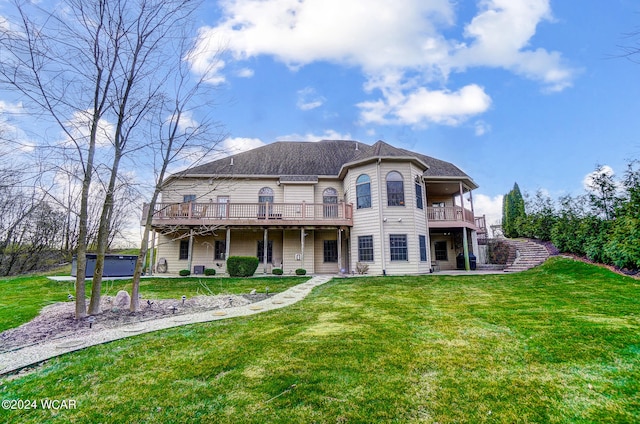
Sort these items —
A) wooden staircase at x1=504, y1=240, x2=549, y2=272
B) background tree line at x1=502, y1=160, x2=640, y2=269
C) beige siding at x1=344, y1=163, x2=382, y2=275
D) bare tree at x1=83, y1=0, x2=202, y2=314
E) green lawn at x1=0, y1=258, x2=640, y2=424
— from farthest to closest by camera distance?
wooden staircase at x1=504, y1=240, x2=549, y2=272, beige siding at x1=344, y1=163, x2=382, y2=275, background tree line at x1=502, y1=160, x2=640, y2=269, bare tree at x1=83, y1=0, x2=202, y2=314, green lawn at x1=0, y1=258, x2=640, y2=424

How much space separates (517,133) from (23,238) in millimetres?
31149

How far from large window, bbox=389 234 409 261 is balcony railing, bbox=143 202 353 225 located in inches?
88.2

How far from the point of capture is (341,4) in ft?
28.4

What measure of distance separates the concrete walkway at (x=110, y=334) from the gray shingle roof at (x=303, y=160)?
9570 millimetres

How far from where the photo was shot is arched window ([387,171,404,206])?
1392cm

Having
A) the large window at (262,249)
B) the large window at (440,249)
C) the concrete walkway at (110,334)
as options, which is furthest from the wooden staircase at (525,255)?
the large window at (262,249)

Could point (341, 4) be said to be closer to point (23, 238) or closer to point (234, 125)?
point (234, 125)

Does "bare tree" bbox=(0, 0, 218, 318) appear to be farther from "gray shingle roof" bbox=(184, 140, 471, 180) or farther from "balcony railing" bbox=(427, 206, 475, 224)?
"balcony railing" bbox=(427, 206, 475, 224)

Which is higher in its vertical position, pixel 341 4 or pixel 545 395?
pixel 341 4

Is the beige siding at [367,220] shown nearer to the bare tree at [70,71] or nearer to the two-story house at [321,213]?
the two-story house at [321,213]

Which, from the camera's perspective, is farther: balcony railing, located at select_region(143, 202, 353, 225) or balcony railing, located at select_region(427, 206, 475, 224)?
balcony railing, located at select_region(427, 206, 475, 224)

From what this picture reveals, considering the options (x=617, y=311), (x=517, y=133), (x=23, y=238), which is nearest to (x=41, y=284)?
(x=23, y=238)

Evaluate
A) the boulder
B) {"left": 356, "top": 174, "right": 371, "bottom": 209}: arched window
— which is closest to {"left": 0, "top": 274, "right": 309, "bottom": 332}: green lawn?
the boulder

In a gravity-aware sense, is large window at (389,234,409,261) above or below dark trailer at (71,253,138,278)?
above
